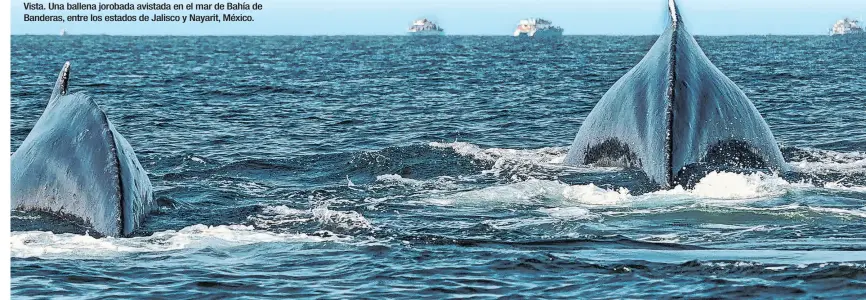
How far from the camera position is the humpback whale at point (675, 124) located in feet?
50.6

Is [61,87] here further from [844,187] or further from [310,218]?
[844,187]

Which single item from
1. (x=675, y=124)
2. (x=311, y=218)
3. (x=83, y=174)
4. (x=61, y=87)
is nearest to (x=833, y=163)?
(x=675, y=124)

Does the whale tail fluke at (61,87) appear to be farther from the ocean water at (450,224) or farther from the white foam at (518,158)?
the white foam at (518,158)

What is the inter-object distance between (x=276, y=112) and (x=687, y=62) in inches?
729

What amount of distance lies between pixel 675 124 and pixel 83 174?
6744 mm

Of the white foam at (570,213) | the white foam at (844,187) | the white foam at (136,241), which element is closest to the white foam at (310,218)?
the white foam at (136,241)

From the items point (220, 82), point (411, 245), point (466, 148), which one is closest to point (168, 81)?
point (220, 82)

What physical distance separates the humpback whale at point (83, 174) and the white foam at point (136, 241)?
26 cm

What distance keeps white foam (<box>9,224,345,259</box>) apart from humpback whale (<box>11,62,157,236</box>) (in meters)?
0.26

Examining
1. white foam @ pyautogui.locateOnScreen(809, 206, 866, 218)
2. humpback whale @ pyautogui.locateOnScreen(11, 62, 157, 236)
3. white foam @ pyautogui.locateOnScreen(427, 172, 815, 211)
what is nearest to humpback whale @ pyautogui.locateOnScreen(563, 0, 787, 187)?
white foam @ pyautogui.locateOnScreen(427, 172, 815, 211)

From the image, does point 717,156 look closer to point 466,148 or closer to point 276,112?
point 466,148

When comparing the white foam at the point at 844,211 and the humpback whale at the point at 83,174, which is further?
the white foam at the point at 844,211

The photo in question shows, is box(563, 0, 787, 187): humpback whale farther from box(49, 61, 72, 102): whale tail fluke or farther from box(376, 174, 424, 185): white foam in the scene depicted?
box(49, 61, 72, 102): whale tail fluke

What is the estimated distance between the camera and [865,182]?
17.0 meters
